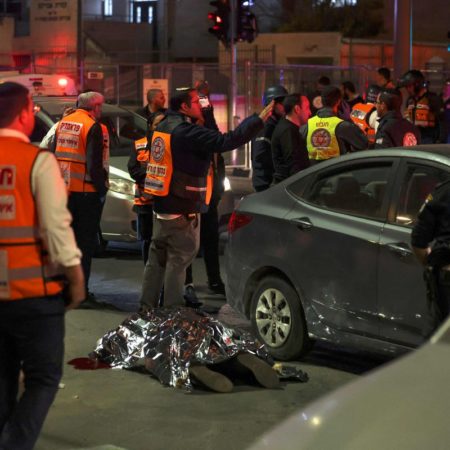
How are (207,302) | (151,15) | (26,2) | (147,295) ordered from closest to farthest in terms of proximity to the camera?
(147,295)
(207,302)
(26,2)
(151,15)

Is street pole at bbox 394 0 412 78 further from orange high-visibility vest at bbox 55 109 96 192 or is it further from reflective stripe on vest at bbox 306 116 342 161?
orange high-visibility vest at bbox 55 109 96 192

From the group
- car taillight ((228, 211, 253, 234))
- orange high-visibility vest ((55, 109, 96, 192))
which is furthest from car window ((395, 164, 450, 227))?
orange high-visibility vest ((55, 109, 96, 192))

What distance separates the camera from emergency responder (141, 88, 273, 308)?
25.4 feet

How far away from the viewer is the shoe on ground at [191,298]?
913cm

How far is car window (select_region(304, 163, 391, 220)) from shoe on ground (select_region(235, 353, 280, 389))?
3.79 feet

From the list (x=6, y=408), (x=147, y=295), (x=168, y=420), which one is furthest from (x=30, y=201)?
(x=147, y=295)

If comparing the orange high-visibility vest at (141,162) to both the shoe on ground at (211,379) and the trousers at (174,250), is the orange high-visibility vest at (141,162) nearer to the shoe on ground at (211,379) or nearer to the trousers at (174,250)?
the trousers at (174,250)

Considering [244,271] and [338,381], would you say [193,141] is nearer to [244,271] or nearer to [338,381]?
[244,271]

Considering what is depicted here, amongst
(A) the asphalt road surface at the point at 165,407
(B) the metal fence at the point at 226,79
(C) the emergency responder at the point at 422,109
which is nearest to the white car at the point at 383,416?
(A) the asphalt road surface at the point at 165,407

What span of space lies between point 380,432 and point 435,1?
4100cm

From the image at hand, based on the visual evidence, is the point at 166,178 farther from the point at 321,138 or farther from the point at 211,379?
the point at 321,138

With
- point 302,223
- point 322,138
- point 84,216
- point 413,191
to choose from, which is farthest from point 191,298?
point 413,191

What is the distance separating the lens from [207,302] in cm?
945

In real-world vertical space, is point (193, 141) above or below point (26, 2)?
below
